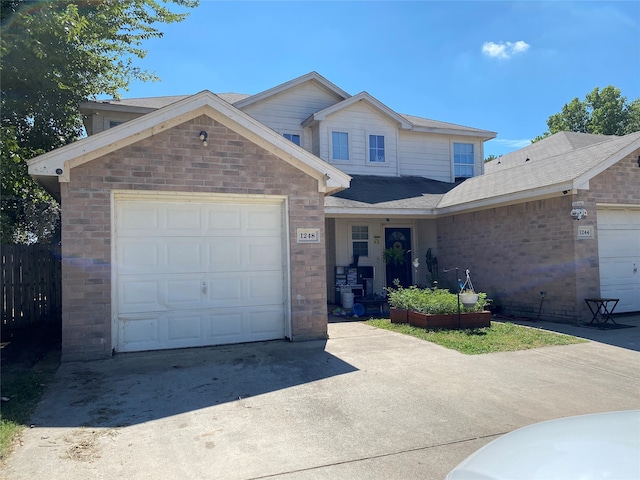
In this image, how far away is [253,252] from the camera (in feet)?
26.1

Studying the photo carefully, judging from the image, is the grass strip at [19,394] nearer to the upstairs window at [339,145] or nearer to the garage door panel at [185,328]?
the garage door panel at [185,328]

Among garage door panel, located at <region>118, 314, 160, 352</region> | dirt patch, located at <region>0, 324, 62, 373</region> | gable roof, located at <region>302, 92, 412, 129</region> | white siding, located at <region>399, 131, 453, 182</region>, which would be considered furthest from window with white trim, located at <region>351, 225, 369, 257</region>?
dirt patch, located at <region>0, 324, 62, 373</region>

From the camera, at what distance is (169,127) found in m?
7.30

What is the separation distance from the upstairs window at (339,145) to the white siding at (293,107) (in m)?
0.85

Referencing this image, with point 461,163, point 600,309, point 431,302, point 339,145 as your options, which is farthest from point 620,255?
point 339,145

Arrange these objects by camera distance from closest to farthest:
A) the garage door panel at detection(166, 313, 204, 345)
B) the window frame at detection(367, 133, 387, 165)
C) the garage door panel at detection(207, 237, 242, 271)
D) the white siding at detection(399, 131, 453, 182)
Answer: the garage door panel at detection(166, 313, 204, 345)
the garage door panel at detection(207, 237, 242, 271)
the window frame at detection(367, 133, 387, 165)
the white siding at detection(399, 131, 453, 182)

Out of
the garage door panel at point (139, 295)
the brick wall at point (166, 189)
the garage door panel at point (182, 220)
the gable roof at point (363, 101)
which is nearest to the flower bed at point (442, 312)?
the brick wall at point (166, 189)

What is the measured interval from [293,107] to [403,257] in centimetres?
625

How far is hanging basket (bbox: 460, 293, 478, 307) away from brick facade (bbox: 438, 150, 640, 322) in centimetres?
230

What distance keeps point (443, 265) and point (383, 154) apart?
4.42 m

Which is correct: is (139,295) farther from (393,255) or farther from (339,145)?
(339,145)

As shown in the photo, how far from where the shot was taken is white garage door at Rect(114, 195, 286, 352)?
7.20 m

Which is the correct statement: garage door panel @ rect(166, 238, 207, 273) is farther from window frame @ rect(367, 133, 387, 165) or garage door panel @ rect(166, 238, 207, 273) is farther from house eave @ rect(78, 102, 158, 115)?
window frame @ rect(367, 133, 387, 165)

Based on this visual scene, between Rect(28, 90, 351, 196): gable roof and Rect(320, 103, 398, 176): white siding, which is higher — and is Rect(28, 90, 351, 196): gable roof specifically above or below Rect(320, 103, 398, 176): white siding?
below
